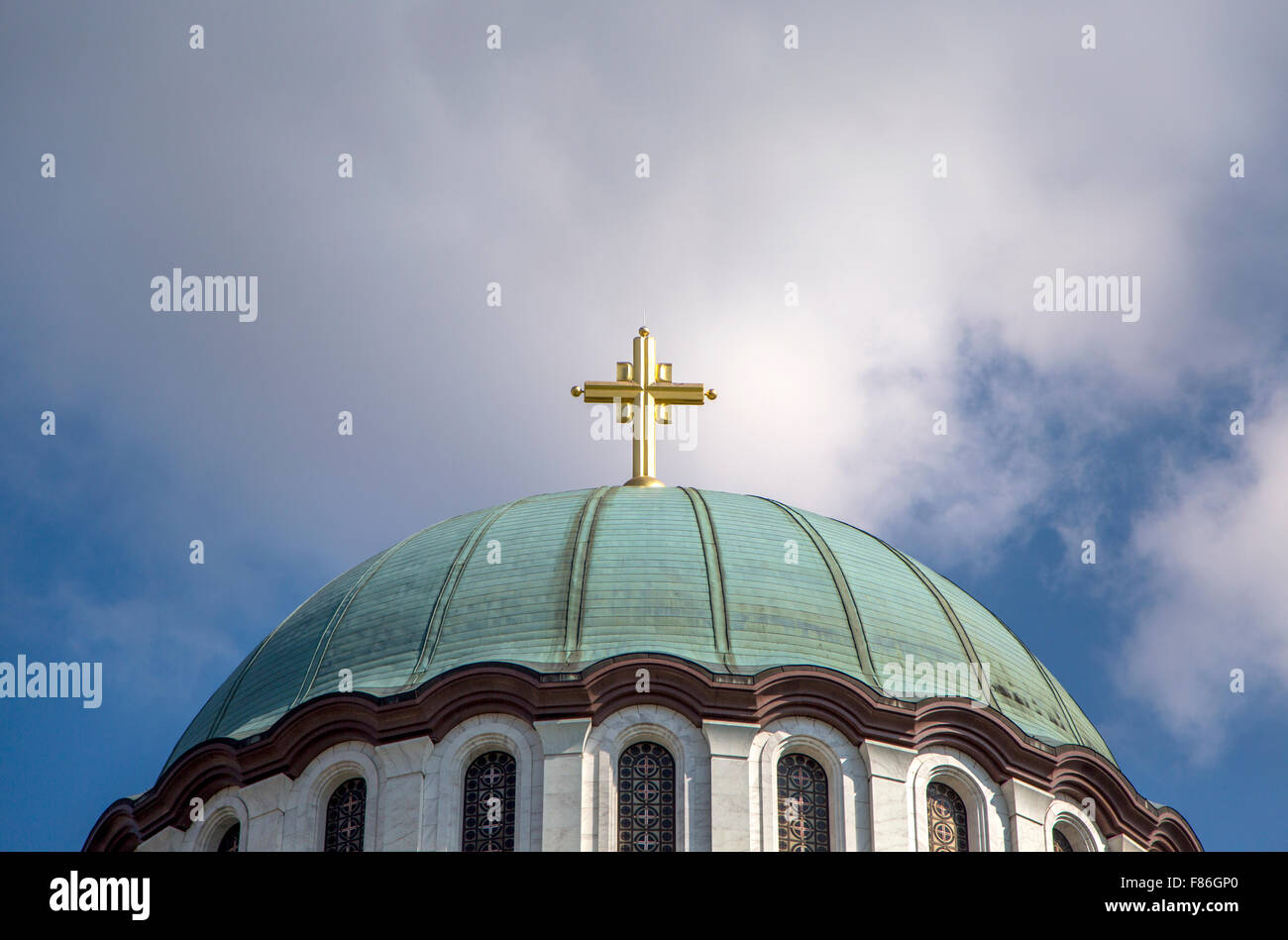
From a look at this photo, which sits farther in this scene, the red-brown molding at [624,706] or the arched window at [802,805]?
the red-brown molding at [624,706]

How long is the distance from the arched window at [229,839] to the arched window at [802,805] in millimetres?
7787

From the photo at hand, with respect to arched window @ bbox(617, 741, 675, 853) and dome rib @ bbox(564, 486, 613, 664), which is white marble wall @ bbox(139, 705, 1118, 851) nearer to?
arched window @ bbox(617, 741, 675, 853)

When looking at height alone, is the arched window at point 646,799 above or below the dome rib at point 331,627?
below

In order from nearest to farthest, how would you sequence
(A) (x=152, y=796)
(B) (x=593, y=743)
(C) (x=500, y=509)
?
1. (B) (x=593, y=743)
2. (A) (x=152, y=796)
3. (C) (x=500, y=509)

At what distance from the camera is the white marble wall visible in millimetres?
40344

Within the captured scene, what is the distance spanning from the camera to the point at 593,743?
41.0m

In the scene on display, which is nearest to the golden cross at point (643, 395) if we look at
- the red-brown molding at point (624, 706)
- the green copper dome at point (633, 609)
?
the green copper dome at point (633, 609)

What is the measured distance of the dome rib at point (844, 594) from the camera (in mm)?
43094

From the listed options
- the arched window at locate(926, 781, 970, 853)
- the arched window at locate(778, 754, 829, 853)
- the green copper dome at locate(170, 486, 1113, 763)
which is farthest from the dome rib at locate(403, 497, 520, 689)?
the arched window at locate(926, 781, 970, 853)

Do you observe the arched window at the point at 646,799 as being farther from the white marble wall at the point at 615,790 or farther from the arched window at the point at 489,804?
the arched window at the point at 489,804
